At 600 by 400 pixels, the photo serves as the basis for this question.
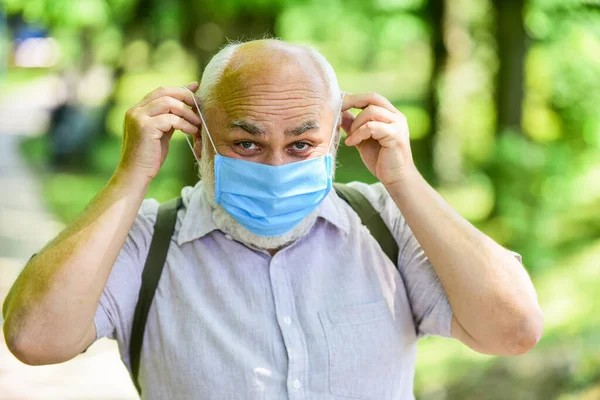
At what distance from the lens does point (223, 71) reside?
2555 millimetres

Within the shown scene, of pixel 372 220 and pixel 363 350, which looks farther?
pixel 372 220

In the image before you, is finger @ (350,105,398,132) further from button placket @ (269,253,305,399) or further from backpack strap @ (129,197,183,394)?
backpack strap @ (129,197,183,394)

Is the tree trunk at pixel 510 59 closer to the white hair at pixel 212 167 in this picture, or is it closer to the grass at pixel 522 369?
the grass at pixel 522 369

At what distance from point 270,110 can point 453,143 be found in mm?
11637

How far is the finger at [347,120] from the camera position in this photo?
8.82 ft

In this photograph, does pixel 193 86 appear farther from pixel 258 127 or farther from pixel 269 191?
pixel 269 191

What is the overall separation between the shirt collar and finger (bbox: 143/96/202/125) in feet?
0.96

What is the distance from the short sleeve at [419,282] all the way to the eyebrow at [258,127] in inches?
14.9

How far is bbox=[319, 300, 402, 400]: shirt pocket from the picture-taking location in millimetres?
2375

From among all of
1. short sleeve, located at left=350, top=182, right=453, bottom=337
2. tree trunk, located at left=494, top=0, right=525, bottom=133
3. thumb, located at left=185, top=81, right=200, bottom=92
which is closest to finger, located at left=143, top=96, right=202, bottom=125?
thumb, located at left=185, top=81, right=200, bottom=92

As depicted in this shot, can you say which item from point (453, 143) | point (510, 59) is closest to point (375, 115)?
point (510, 59)

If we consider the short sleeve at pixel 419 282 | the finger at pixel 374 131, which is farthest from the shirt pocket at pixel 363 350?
the finger at pixel 374 131

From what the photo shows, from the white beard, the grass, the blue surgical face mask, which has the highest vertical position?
the blue surgical face mask

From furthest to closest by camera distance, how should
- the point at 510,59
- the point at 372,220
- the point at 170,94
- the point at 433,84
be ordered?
the point at 433,84 < the point at 510,59 < the point at 372,220 < the point at 170,94
